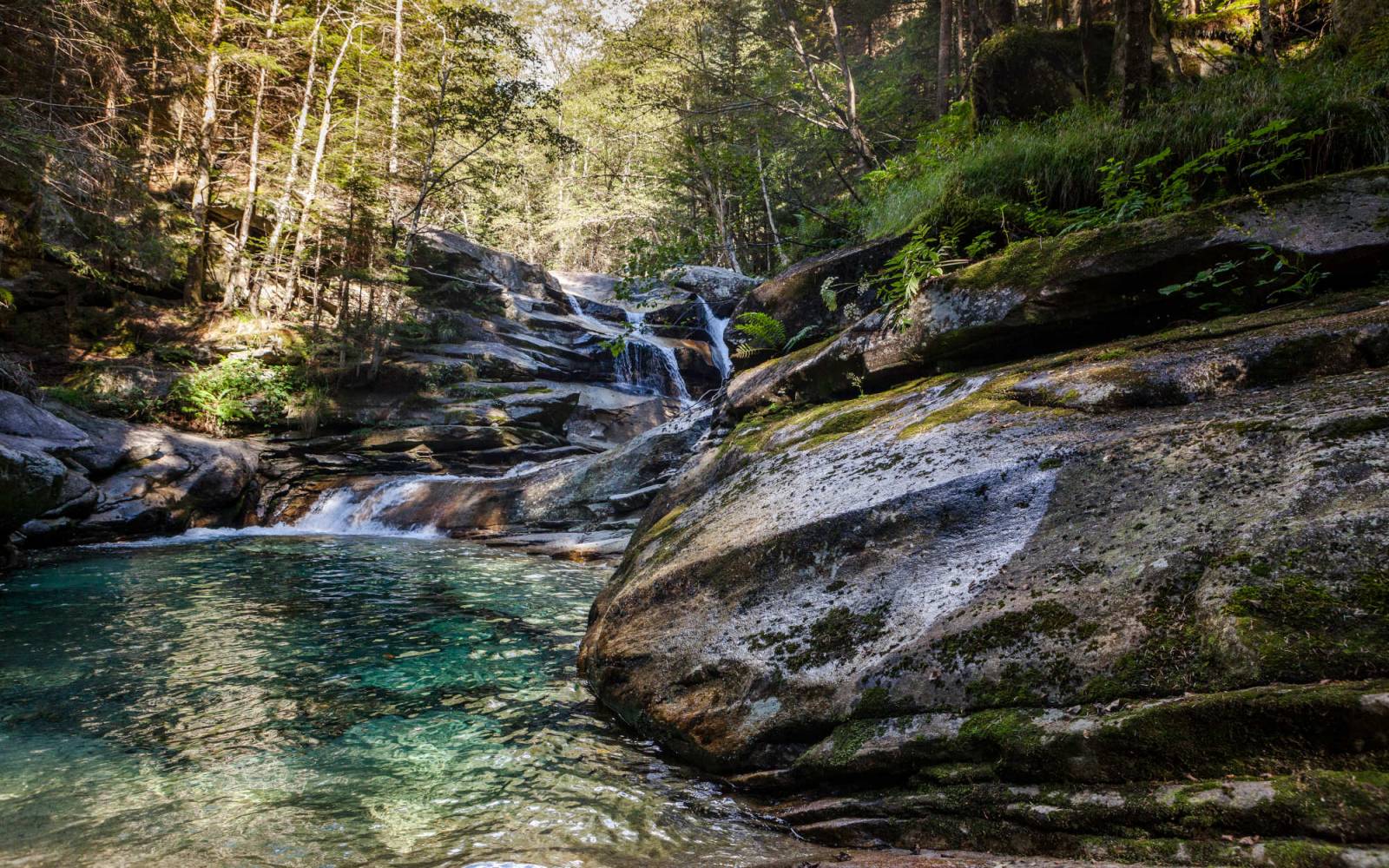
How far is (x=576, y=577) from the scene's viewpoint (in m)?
8.51

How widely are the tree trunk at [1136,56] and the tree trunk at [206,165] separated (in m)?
19.5

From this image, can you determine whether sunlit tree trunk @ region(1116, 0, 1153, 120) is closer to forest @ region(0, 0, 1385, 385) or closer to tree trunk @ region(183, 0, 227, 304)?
forest @ region(0, 0, 1385, 385)

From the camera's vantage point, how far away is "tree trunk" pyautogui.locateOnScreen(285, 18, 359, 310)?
16828 mm

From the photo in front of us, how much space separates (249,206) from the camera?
16641 mm

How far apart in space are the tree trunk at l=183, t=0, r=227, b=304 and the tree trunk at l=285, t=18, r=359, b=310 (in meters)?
2.00

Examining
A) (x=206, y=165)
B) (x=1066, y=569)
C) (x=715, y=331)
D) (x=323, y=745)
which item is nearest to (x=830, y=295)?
(x=1066, y=569)

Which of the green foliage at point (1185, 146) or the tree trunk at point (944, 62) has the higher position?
the tree trunk at point (944, 62)

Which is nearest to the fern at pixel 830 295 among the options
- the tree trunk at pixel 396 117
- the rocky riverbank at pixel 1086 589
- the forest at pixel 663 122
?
the forest at pixel 663 122

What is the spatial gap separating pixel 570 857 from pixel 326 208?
19935 millimetres

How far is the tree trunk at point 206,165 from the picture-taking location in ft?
53.2

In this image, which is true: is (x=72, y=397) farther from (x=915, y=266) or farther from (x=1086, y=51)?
(x=1086, y=51)

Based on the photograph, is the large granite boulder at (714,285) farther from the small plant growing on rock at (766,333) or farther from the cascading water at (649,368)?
the small plant growing on rock at (766,333)

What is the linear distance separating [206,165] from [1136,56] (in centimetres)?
2014

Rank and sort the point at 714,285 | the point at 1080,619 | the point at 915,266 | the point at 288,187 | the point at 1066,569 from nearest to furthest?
the point at 1080,619 < the point at 1066,569 < the point at 915,266 < the point at 288,187 < the point at 714,285
